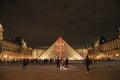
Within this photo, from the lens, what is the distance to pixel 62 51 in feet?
254

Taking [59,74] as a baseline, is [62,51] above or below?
above

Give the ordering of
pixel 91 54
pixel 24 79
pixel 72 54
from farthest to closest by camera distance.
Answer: pixel 91 54 → pixel 72 54 → pixel 24 79

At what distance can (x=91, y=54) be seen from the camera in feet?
464

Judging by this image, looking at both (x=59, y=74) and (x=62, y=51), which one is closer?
(x=59, y=74)

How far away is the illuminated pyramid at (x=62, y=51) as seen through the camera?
74700 mm

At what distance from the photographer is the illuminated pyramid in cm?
7470

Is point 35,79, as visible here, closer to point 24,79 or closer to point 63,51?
point 24,79

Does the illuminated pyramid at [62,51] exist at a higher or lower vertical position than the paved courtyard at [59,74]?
higher

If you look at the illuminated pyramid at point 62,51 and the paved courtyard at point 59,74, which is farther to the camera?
the illuminated pyramid at point 62,51

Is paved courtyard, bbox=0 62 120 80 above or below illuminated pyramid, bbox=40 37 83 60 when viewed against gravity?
below

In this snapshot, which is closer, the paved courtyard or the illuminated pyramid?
the paved courtyard

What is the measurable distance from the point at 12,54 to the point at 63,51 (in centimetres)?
3902

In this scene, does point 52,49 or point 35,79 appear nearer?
point 35,79

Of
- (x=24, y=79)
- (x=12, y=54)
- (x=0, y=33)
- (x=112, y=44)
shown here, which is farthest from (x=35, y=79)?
(x=12, y=54)
